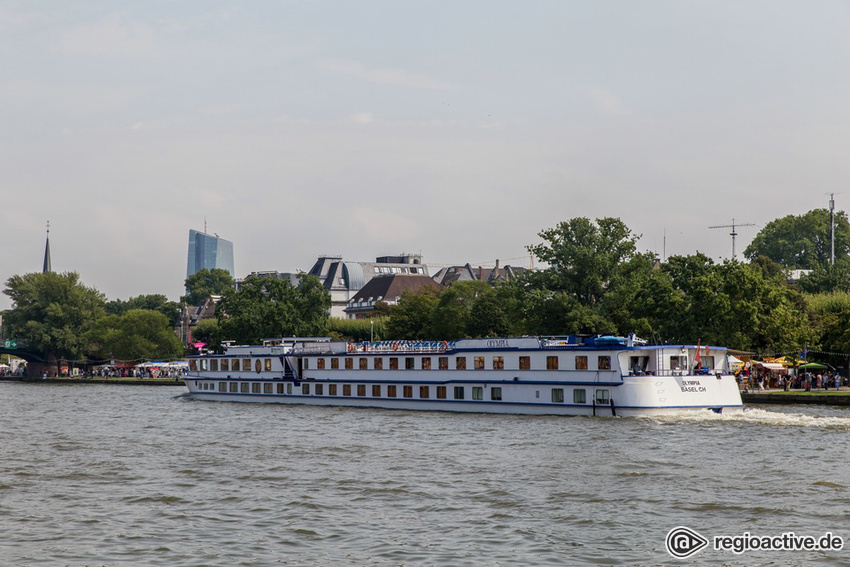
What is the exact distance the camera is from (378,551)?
23750 millimetres

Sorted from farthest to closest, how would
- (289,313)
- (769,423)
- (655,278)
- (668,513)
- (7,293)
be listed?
(7,293), (289,313), (655,278), (769,423), (668,513)

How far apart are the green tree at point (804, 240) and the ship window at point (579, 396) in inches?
4844

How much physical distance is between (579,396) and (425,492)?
27.1 m

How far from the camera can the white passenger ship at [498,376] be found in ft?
179

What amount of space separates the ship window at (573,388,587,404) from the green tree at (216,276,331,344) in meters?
70.2

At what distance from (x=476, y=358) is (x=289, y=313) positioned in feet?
214


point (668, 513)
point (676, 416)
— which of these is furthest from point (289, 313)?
point (668, 513)

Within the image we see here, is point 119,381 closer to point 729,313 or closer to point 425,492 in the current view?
point 729,313

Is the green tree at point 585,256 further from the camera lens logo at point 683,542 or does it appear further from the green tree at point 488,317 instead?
the camera lens logo at point 683,542

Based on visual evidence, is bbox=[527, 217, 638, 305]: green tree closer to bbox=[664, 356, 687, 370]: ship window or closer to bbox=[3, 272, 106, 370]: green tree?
bbox=[664, 356, 687, 370]: ship window

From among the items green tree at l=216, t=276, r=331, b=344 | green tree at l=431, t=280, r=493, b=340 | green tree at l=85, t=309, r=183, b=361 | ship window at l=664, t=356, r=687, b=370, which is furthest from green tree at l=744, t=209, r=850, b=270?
ship window at l=664, t=356, r=687, b=370

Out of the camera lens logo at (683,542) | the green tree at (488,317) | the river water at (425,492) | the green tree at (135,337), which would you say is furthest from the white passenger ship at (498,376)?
the green tree at (135,337)

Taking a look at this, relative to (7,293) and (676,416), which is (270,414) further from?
(7,293)

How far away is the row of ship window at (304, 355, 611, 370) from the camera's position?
57438 millimetres
